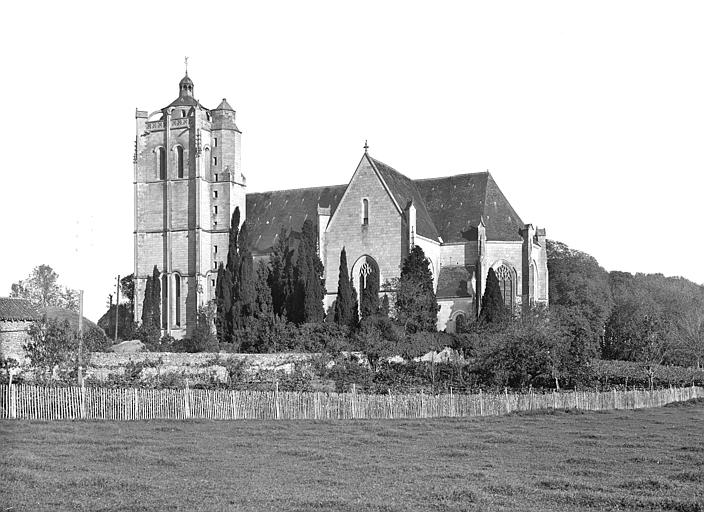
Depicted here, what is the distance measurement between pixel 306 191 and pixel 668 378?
116 ft

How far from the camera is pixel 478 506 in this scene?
14.5 meters

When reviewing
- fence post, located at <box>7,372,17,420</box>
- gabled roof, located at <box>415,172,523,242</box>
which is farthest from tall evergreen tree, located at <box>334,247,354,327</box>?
fence post, located at <box>7,372,17,420</box>

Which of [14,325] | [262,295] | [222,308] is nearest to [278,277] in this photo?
[262,295]

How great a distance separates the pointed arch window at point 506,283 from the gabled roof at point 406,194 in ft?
16.5

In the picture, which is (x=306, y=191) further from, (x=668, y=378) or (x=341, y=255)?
(x=668, y=378)

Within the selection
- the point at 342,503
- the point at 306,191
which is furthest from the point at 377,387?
the point at 306,191

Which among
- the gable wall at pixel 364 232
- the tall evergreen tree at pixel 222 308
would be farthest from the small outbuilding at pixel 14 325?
the gable wall at pixel 364 232

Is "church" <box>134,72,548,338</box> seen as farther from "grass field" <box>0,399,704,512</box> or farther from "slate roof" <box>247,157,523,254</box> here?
"grass field" <box>0,399,704,512</box>

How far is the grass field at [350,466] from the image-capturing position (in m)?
15.0

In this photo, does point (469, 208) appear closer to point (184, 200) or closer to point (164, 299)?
point (184, 200)

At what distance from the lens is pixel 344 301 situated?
62281 mm

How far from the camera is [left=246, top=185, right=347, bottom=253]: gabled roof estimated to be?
2985 inches

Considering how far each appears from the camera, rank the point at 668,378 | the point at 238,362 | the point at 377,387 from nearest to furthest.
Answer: the point at 377,387, the point at 238,362, the point at 668,378

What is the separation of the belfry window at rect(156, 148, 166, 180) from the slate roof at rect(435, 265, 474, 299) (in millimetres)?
23958
